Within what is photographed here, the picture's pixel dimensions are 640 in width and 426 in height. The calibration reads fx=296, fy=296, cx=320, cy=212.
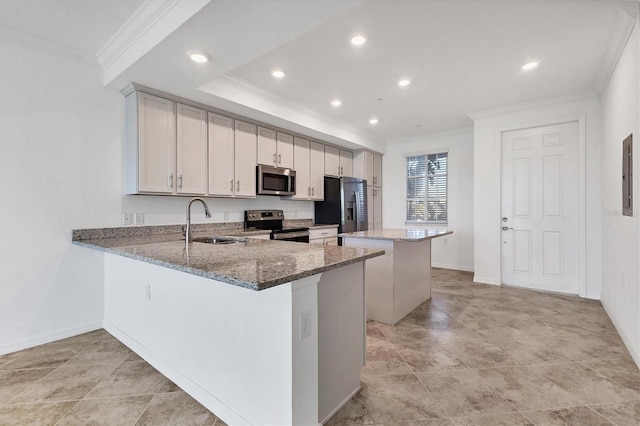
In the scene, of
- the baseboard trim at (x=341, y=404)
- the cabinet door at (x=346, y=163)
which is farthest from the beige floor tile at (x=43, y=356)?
the cabinet door at (x=346, y=163)

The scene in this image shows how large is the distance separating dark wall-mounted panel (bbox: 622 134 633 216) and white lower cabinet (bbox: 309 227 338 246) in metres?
3.28

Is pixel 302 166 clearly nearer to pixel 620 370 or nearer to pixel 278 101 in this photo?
pixel 278 101

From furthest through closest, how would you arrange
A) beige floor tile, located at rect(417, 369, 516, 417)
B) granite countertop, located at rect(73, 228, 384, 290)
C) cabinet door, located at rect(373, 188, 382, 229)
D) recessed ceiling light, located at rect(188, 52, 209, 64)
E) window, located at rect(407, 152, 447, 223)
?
cabinet door, located at rect(373, 188, 382, 229), window, located at rect(407, 152, 447, 223), recessed ceiling light, located at rect(188, 52, 209, 64), beige floor tile, located at rect(417, 369, 516, 417), granite countertop, located at rect(73, 228, 384, 290)

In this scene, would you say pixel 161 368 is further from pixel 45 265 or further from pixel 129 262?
pixel 45 265

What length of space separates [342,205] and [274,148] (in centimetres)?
153

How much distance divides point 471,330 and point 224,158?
3271 mm

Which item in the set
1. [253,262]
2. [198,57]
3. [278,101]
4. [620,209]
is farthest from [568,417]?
[278,101]

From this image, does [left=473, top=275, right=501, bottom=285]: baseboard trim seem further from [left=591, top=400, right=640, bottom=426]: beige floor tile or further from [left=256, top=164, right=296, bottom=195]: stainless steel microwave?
[left=256, top=164, right=296, bottom=195]: stainless steel microwave

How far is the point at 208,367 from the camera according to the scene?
171cm

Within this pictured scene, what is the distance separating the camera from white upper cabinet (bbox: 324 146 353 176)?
5.31 meters

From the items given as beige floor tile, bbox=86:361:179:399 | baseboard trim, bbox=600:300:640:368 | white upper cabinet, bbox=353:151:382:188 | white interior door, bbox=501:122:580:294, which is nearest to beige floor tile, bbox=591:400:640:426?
baseboard trim, bbox=600:300:640:368

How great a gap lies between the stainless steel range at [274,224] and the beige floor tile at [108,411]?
2.36 meters

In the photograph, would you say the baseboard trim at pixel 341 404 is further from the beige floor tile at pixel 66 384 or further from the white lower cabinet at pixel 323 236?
the white lower cabinet at pixel 323 236

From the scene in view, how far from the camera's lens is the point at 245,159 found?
3.89 metres
